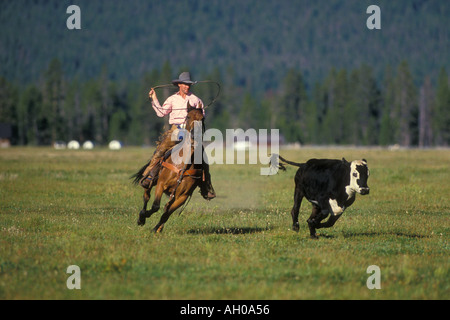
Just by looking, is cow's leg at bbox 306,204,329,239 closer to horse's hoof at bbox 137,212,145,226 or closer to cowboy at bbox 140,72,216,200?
cowboy at bbox 140,72,216,200

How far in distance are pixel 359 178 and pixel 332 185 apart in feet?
1.92

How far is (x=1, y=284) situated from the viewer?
9.64 metres

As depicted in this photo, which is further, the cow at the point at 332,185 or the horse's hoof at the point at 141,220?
the horse's hoof at the point at 141,220

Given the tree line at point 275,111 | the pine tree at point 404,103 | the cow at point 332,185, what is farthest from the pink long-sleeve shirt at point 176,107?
the pine tree at point 404,103

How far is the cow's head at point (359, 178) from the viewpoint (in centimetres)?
1345

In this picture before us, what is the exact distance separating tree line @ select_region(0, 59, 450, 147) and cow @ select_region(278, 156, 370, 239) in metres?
117

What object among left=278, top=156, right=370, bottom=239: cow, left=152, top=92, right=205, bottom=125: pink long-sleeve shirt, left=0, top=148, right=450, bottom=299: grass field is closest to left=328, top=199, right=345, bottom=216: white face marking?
left=278, top=156, right=370, bottom=239: cow

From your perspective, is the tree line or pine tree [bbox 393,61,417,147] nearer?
pine tree [bbox 393,61,417,147]

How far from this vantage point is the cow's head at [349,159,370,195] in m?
13.5

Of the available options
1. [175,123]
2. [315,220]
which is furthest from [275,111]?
[315,220]

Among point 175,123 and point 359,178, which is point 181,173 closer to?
point 175,123

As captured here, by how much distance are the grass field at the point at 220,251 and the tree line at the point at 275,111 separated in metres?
112

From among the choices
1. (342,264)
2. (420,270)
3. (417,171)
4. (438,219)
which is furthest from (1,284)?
(417,171)

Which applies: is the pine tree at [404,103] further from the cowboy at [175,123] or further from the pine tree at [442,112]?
the cowboy at [175,123]
